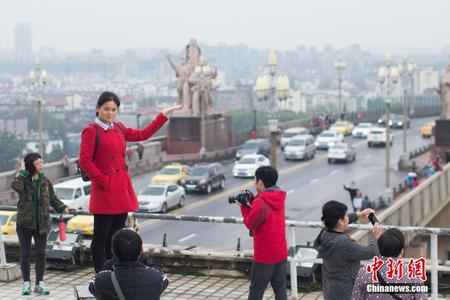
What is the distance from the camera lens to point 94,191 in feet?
26.4

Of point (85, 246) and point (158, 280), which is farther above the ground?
point (158, 280)

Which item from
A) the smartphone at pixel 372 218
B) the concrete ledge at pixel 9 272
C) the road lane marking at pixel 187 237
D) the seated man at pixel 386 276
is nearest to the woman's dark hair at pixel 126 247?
the seated man at pixel 386 276

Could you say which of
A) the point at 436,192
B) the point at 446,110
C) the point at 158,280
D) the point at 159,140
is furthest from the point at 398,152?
the point at 158,280

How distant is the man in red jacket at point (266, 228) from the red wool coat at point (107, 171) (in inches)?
44.6

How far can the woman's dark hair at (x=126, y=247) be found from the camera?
5.88 meters

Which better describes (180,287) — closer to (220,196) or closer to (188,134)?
(220,196)

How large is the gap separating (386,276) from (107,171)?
10.6ft

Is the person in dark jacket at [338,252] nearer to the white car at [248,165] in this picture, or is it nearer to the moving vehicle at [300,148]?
the white car at [248,165]

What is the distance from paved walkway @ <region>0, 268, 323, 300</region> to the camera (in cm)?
959

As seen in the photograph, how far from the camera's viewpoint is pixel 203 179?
41.5 m

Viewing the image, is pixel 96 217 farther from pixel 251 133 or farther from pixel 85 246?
pixel 251 133

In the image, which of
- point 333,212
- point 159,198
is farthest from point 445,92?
point 333,212

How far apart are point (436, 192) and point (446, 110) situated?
17426 mm

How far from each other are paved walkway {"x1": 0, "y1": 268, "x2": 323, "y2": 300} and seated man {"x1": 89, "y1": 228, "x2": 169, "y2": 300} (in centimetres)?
362
